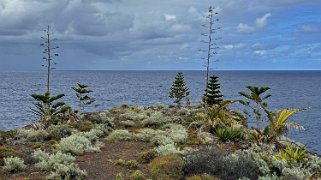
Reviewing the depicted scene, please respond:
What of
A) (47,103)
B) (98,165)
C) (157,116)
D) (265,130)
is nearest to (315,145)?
(157,116)

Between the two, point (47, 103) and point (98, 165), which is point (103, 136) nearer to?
point (47, 103)

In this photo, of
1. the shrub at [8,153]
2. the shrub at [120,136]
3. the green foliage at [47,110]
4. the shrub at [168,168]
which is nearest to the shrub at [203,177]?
the shrub at [168,168]

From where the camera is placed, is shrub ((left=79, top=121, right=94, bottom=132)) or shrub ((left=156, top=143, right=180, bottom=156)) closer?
shrub ((left=156, top=143, right=180, bottom=156))

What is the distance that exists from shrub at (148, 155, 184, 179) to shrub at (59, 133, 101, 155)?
146 inches

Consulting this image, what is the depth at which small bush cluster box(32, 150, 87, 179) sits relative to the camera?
11352mm

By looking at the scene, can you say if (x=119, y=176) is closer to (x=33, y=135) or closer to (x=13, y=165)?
(x=13, y=165)

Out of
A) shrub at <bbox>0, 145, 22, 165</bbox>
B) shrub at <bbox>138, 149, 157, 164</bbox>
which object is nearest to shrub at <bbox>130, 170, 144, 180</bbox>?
shrub at <bbox>138, 149, 157, 164</bbox>

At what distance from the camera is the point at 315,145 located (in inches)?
1367

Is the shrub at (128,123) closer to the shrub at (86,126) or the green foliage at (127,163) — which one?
the shrub at (86,126)

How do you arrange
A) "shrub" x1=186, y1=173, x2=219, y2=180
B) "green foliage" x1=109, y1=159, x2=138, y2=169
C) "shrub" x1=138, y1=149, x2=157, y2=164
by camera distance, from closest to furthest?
1. "shrub" x1=186, y1=173, x2=219, y2=180
2. "green foliage" x1=109, y1=159, x2=138, y2=169
3. "shrub" x1=138, y1=149, x2=157, y2=164

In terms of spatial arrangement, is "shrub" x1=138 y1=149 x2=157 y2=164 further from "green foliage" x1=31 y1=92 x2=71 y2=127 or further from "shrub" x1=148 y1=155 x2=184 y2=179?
"green foliage" x1=31 y1=92 x2=71 y2=127

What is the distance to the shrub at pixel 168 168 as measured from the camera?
37.6 feet

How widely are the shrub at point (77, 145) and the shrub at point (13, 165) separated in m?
2.43

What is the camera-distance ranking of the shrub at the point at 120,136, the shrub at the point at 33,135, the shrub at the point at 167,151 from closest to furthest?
the shrub at the point at 167,151, the shrub at the point at 33,135, the shrub at the point at 120,136
